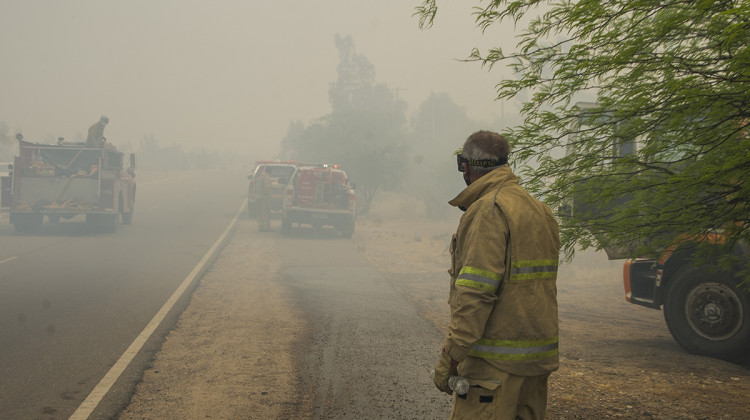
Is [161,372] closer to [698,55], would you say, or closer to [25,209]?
[698,55]

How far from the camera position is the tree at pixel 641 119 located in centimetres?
380

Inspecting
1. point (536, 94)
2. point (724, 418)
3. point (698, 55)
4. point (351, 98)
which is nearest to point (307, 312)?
point (536, 94)

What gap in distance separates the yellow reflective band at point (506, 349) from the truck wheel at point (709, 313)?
4.14 metres

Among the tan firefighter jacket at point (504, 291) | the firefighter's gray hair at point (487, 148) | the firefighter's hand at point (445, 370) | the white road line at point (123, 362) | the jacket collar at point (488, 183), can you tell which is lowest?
the white road line at point (123, 362)

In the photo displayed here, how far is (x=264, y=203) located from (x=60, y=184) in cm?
604

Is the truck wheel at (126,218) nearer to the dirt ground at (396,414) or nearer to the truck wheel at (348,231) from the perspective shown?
the truck wheel at (348,231)

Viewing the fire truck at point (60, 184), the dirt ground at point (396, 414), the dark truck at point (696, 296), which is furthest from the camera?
the fire truck at point (60, 184)

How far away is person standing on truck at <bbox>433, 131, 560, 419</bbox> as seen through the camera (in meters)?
2.49

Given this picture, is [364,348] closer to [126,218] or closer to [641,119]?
[641,119]

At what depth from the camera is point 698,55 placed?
14.3 feet

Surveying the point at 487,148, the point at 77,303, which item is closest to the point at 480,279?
the point at 487,148

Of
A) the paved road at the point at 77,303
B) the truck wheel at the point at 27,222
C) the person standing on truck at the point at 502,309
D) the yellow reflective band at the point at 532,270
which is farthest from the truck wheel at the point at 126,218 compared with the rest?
the yellow reflective band at the point at 532,270

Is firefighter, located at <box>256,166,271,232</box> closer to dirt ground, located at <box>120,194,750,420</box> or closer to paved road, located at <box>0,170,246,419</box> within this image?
paved road, located at <box>0,170,246,419</box>

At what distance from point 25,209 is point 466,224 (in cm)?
1670
